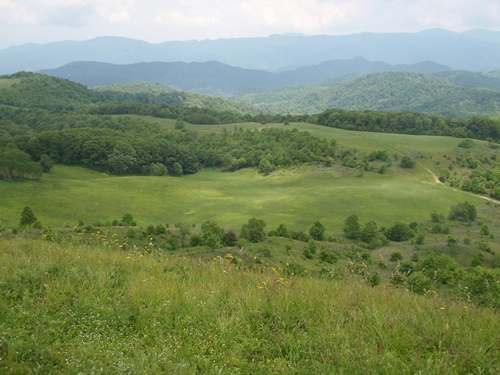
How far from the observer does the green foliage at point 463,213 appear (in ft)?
243

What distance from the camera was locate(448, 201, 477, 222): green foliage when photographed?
74000 millimetres

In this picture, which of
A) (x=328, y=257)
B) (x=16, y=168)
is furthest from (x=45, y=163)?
(x=328, y=257)

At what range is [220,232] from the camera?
4534cm

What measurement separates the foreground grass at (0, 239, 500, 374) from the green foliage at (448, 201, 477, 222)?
76195 millimetres

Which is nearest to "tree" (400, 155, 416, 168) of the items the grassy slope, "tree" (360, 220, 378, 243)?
the grassy slope

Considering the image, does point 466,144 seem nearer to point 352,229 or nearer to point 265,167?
point 265,167

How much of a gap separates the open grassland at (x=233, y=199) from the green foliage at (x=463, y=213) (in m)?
3.88

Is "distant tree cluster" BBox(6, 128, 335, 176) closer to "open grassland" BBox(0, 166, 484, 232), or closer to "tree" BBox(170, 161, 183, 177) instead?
"tree" BBox(170, 161, 183, 177)

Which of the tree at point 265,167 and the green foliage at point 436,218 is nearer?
the green foliage at point 436,218

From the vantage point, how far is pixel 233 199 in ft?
281

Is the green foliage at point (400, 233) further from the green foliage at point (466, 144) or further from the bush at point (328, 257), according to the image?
the green foliage at point (466, 144)

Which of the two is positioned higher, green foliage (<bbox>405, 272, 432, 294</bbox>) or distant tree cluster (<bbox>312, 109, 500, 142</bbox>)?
green foliage (<bbox>405, 272, 432, 294</bbox>)

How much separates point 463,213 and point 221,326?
79.9m

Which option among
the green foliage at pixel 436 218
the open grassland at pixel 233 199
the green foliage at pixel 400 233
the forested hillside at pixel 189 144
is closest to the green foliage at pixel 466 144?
the forested hillside at pixel 189 144
